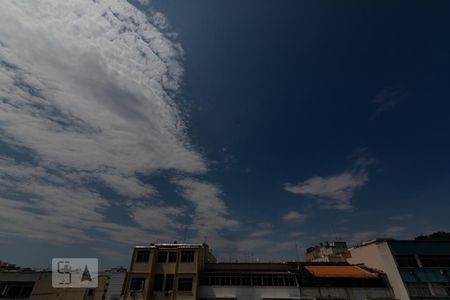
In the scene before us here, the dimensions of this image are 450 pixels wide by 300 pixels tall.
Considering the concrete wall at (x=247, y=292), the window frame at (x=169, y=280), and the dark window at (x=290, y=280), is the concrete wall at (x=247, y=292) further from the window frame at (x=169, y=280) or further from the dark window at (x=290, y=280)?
the window frame at (x=169, y=280)

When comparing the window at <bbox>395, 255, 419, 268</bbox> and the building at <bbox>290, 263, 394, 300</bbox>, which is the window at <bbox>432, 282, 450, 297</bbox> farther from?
the building at <bbox>290, 263, 394, 300</bbox>

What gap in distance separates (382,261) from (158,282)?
33539 mm

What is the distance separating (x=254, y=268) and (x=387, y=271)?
63.0 ft

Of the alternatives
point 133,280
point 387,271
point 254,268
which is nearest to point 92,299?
point 133,280

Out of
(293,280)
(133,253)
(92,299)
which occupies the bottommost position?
(92,299)

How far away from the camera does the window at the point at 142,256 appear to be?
114ft

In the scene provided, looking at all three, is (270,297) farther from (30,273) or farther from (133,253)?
(30,273)

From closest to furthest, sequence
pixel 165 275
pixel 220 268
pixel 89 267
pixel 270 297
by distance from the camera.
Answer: pixel 270 297
pixel 165 275
pixel 220 268
pixel 89 267

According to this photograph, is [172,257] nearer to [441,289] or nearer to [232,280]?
[232,280]

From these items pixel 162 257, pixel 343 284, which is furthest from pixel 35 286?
pixel 343 284

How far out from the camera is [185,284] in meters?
33.0

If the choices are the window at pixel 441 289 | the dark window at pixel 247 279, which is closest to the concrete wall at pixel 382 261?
the window at pixel 441 289

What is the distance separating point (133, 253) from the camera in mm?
35250

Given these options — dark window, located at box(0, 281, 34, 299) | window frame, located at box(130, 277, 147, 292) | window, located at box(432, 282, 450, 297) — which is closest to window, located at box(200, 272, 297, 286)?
window frame, located at box(130, 277, 147, 292)
